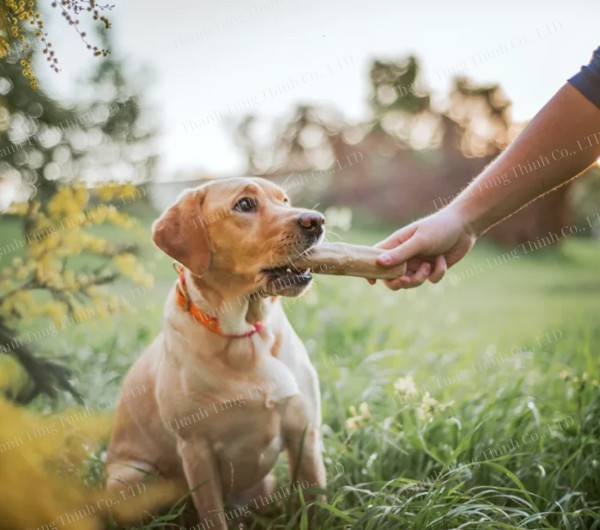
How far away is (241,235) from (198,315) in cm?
35

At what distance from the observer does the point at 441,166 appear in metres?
9.59

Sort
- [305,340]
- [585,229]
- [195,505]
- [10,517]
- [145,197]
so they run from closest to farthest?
[10,517]
[195,505]
[305,340]
[145,197]
[585,229]

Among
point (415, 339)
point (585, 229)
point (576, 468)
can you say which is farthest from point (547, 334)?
point (585, 229)

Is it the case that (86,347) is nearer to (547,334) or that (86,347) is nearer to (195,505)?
(195,505)

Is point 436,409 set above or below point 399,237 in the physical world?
below

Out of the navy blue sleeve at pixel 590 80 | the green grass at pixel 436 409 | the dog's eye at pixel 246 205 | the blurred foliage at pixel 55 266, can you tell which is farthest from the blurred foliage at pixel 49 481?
the navy blue sleeve at pixel 590 80

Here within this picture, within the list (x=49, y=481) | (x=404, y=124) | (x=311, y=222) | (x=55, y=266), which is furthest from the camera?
(x=404, y=124)

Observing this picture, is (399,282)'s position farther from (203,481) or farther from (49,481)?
(49,481)

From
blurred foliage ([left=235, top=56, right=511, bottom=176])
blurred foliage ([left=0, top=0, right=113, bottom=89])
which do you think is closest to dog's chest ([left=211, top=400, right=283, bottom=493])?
blurred foliage ([left=0, top=0, right=113, bottom=89])

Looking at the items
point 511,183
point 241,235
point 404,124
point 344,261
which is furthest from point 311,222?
point 404,124

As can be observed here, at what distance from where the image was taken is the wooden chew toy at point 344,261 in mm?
2480

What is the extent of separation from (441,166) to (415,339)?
527cm

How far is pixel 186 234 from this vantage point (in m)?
2.52

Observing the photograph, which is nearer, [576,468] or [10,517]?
[10,517]
